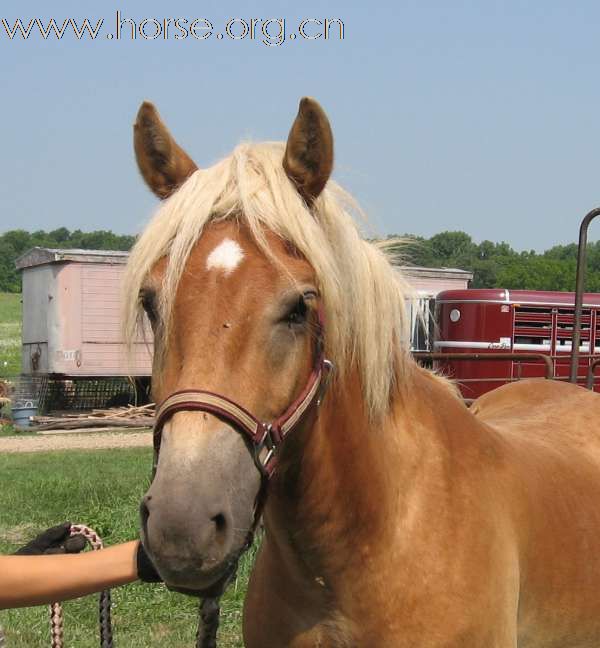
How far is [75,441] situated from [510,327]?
785 cm

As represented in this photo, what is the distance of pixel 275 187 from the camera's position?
7.25 ft

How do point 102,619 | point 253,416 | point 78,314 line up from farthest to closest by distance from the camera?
point 78,314, point 102,619, point 253,416

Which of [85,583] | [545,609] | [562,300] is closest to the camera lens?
[85,583]

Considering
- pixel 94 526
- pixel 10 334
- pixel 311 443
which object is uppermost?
pixel 311 443

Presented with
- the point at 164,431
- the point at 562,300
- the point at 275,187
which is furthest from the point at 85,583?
the point at 562,300

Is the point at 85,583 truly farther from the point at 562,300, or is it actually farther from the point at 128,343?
the point at 562,300

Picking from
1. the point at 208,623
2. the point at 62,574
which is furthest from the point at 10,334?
the point at 62,574

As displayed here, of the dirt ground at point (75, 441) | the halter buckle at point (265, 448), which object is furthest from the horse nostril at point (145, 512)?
the dirt ground at point (75, 441)

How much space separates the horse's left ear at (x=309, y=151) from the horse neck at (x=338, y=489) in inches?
20.4

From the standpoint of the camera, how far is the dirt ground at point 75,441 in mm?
14914

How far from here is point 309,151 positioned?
226 centimetres

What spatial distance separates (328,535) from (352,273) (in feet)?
2.22

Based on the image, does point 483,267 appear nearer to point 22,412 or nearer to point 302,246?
point 22,412

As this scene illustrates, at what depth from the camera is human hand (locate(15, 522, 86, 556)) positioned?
8.71 feet
